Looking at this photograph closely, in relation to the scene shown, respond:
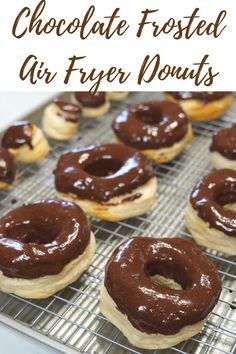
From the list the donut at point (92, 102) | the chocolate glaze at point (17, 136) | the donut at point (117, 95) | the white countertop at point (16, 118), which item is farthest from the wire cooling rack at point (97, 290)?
the donut at point (117, 95)

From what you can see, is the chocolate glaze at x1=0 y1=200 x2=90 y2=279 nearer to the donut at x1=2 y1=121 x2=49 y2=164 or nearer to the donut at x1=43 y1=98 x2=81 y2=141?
the donut at x1=2 y1=121 x2=49 y2=164

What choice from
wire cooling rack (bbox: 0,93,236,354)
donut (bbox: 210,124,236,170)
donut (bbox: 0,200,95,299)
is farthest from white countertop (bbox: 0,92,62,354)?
donut (bbox: 210,124,236,170)

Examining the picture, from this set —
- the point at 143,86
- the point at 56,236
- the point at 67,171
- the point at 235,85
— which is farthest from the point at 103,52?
the point at 56,236

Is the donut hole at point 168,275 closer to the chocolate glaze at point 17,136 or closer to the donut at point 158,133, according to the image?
the donut at point 158,133

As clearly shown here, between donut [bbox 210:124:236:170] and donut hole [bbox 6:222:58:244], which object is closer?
donut hole [bbox 6:222:58:244]

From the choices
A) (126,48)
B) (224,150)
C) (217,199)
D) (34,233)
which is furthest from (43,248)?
(126,48)
